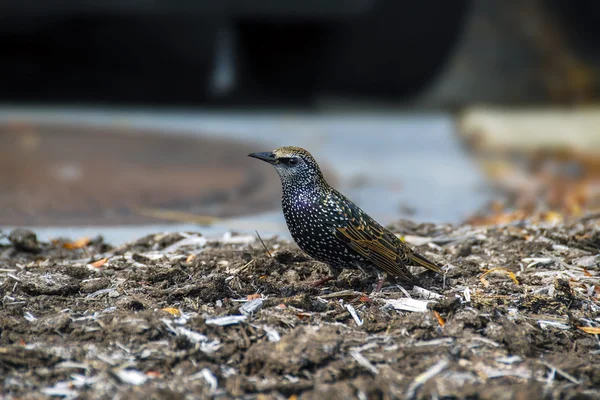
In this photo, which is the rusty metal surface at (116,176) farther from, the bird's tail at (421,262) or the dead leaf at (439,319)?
the dead leaf at (439,319)

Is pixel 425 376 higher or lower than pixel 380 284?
lower

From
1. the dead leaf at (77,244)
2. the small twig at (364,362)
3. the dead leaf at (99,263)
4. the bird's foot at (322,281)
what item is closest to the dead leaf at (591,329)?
the small twig at (364,362)

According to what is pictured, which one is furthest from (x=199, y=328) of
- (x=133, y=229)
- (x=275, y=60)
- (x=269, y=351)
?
(x=275, y=60)

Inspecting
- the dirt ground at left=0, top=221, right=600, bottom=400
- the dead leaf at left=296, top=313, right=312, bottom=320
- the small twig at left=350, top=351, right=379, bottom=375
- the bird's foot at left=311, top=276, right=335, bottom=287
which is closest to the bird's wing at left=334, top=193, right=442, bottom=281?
the dirt ground at left=0, top=221, right=600, bottom=400

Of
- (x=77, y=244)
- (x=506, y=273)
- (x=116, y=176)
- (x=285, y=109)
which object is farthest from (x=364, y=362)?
(x=285, y=109)

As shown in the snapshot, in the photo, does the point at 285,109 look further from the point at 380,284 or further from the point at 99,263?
the point at 380,284

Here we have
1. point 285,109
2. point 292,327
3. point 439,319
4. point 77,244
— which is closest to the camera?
point 292,327
